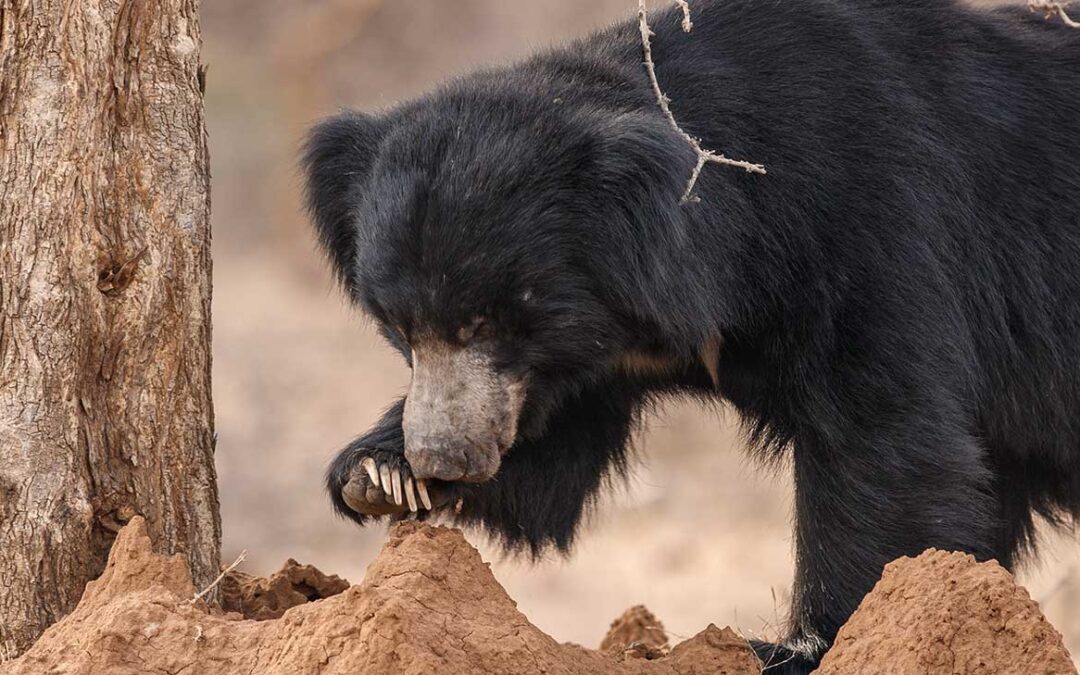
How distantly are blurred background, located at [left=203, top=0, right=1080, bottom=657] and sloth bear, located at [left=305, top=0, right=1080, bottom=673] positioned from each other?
516 cm

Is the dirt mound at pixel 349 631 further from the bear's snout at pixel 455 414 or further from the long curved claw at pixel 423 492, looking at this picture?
the long curved claw at pixel 423 492

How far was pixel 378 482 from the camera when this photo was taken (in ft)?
12.5

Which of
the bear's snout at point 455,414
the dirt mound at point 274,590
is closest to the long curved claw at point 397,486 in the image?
the bear's snout at point 455,414

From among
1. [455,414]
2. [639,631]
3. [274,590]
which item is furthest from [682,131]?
[639,631]

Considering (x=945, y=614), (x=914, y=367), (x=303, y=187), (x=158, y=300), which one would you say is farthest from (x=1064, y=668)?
(x=303, y=187)

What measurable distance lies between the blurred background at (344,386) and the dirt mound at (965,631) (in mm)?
6304

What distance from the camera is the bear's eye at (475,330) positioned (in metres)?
3.55

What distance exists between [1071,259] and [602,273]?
4.63 feet

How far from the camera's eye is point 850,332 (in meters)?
3.83

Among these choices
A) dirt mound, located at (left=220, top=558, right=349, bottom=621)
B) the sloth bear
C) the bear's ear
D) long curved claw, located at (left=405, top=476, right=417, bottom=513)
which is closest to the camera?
the sloth bear

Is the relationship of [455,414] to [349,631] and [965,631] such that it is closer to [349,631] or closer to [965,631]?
[349,631]

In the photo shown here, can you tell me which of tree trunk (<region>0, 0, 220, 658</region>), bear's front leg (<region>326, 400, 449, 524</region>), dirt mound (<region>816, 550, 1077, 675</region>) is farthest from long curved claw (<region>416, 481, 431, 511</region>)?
dirt mound (<region>816, 550, 1077, 675</region>)

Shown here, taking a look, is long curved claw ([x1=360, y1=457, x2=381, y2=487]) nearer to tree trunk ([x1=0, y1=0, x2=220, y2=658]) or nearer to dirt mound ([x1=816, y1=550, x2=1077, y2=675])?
tree trunk ([x1=0, y1=0, x2=220, y2=658])

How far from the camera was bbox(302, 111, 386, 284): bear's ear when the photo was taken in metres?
4.09
